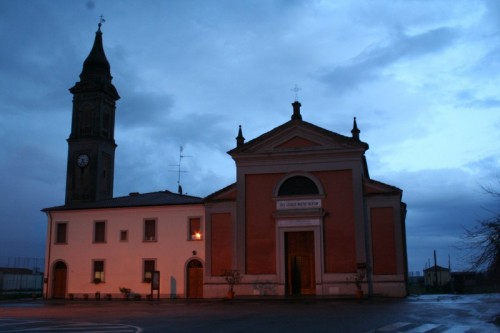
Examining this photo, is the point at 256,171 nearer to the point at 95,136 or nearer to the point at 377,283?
the point at 377,283

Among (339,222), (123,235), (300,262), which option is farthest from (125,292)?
(339,222)

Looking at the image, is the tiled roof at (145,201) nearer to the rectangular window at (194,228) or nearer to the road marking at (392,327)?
the rectangular window at (194,228)

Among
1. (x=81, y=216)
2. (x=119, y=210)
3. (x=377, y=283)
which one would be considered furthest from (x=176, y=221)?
(x=377, y=283)

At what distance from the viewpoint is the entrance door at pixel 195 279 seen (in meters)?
34.8

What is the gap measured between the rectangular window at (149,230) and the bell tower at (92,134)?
14532 millimetres

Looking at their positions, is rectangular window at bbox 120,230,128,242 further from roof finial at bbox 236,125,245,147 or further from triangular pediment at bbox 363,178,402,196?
triangular pediment at bbox 363,178,402,196

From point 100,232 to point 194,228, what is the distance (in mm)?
6926

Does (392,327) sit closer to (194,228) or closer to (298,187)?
(298,187)

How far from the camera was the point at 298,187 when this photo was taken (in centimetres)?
3366

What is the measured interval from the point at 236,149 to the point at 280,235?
20.3 feet

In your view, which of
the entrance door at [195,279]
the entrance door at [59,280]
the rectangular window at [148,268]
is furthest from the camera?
the entrance door at [59,280]

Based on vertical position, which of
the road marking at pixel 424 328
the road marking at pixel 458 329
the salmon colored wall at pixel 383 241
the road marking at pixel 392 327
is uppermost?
the salmon colored wall at pixel 383 241

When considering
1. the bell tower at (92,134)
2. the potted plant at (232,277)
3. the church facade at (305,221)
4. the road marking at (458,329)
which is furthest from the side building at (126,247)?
the road marking at (458,329)

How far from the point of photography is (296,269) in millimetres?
33219
